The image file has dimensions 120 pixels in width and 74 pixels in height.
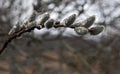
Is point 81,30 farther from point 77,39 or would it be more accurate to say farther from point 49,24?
point 77,39

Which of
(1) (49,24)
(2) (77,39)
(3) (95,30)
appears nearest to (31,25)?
(1) (49,24)

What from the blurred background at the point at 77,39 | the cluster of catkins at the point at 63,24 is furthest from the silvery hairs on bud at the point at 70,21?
the blurred background at the point at 77,39

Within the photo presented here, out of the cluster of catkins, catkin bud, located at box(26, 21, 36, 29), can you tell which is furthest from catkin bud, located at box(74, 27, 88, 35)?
catkin bud, located at box(26, 21, 36, 29)

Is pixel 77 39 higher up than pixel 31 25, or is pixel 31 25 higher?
pixel 31 25

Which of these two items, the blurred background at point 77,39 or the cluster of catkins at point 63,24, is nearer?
the cluster of catkins at point 63,24

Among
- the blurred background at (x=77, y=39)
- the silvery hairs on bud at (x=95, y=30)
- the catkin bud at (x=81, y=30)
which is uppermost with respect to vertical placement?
the catkin bud at (x=81, y=30)

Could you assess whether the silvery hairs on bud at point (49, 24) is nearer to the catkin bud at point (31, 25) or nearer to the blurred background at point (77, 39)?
the catkin bud at point (31, 25)

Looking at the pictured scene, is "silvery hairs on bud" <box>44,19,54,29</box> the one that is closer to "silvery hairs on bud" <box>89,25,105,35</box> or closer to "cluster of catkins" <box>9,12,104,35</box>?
"cluster of catkins" <box>9,12,104,35</box>

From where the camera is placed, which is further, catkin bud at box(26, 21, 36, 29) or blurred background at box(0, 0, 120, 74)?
blurred background at box(0, 0, 120, 74)

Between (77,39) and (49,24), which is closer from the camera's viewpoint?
(49,24)

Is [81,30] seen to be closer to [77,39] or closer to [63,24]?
[63,24]

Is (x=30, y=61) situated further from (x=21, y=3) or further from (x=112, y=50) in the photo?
(x=112, y=50)

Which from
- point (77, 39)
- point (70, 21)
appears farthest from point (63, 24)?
point (77, 39)

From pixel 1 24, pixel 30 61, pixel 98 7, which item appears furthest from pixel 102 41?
pixel 1 24
